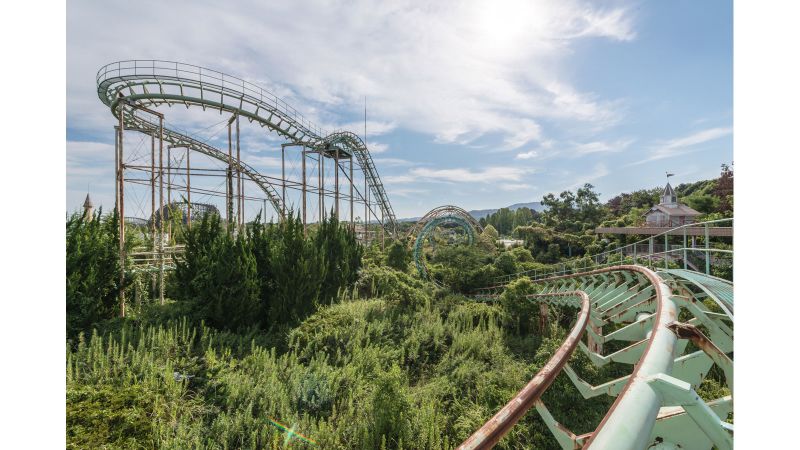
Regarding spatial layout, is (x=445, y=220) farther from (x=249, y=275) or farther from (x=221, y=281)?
(x=221, y=281)

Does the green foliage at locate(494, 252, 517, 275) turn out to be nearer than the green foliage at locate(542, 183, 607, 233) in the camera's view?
Yes

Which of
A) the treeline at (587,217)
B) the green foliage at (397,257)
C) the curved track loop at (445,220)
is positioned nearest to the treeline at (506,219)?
the treeline at (587,217)

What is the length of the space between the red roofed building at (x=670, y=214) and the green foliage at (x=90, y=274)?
24685 mm

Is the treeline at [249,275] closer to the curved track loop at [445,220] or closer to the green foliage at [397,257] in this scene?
the green foliage at [397,257]

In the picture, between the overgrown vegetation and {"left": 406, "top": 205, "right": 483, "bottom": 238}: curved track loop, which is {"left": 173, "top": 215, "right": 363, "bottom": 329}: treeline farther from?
{"left": 406, "top": 205, "right": 483, "bottom": 238}: curved track loop

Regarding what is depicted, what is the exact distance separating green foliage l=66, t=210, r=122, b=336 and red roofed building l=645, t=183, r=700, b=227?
81.0 feet

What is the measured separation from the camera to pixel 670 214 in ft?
60.2

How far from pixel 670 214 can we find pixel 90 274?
25.0 m

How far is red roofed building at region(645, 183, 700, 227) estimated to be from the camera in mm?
18348

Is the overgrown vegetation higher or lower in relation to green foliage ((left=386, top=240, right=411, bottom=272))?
lower

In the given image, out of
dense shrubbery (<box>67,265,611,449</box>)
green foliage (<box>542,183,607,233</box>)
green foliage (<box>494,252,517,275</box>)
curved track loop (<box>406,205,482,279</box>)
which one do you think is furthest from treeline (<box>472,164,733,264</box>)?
dense shrubbery (<box>67,265,611,449</box>)

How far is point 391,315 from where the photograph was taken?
9.11m
